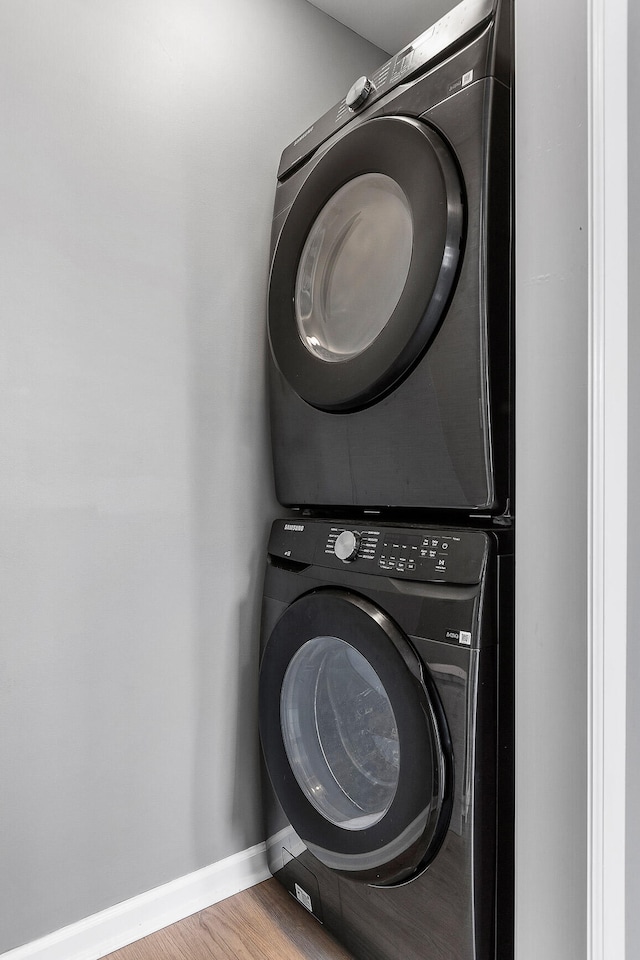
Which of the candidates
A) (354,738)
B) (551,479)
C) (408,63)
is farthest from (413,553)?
(408,63)

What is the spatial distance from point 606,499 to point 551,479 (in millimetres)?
93

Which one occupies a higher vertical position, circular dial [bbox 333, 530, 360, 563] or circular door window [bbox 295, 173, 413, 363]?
circular door window [bbox 295, 173, 413, 363]

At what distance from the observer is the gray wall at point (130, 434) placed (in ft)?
3.98

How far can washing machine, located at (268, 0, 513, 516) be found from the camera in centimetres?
99

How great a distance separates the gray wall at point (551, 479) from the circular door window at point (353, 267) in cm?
26

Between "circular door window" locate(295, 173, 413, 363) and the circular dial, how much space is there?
35 cm

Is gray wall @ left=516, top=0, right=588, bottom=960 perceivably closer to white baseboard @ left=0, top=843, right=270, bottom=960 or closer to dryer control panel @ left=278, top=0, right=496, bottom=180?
dryer control panel @ left=278, top=0, right=496, bottom=180

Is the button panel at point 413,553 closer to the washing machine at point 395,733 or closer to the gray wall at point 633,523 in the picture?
the washing machine at point 395,733

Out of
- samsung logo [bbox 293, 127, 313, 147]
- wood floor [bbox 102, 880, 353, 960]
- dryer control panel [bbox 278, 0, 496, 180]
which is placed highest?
samsung logo [bbox 293, 127, 313, 147]

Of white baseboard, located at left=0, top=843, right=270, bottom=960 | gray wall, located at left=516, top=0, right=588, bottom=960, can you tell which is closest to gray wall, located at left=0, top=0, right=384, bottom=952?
white baseboard, located at left=0, top=843, right=270, bottom=960

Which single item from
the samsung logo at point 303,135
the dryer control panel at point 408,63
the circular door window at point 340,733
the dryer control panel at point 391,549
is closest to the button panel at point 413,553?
the dryer control panel at point 391,549

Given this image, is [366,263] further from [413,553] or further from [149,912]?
[149,912]

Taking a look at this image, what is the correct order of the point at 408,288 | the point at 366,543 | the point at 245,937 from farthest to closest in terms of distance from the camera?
the point at 245,937 → the point at 366,543 → the point at 408,288

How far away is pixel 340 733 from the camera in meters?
1.25
